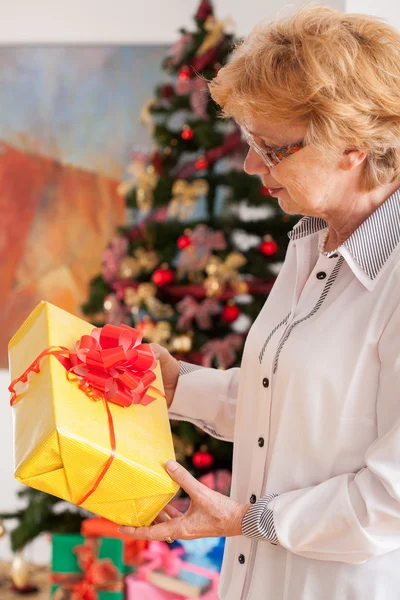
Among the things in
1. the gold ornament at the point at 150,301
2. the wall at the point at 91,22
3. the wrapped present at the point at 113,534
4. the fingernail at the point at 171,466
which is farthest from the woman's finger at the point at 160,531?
the wall at the point at 91,22

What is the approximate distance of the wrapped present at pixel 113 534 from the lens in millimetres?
2709

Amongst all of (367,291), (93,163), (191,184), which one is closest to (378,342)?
(367,291)

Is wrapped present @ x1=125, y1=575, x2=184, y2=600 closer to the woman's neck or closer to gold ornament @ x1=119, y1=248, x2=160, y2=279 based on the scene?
gold ornament @ x1=119, y1=248, x2=160, y2=279

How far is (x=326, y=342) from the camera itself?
1.20 meters

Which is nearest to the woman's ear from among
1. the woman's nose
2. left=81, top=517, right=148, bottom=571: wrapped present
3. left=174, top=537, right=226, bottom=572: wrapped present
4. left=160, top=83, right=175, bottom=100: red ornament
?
the woman's nose

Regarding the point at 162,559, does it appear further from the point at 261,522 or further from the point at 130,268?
the point at 261,522

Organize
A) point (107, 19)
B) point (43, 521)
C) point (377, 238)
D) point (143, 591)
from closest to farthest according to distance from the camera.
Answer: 1. point (377, 238)
2. point (143, 591)
3. point (43, 521)
4. point (107, 19)

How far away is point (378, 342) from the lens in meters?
1.14

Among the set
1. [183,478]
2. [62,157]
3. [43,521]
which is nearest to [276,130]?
[183,478]

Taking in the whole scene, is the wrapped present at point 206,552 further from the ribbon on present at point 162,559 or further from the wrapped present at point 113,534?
the wrapped present at point 113,534

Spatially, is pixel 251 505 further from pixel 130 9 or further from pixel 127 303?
pixel 130 9

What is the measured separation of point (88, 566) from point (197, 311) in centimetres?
107

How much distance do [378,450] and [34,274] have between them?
2.89m

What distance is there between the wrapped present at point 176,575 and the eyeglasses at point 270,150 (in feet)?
5.79
